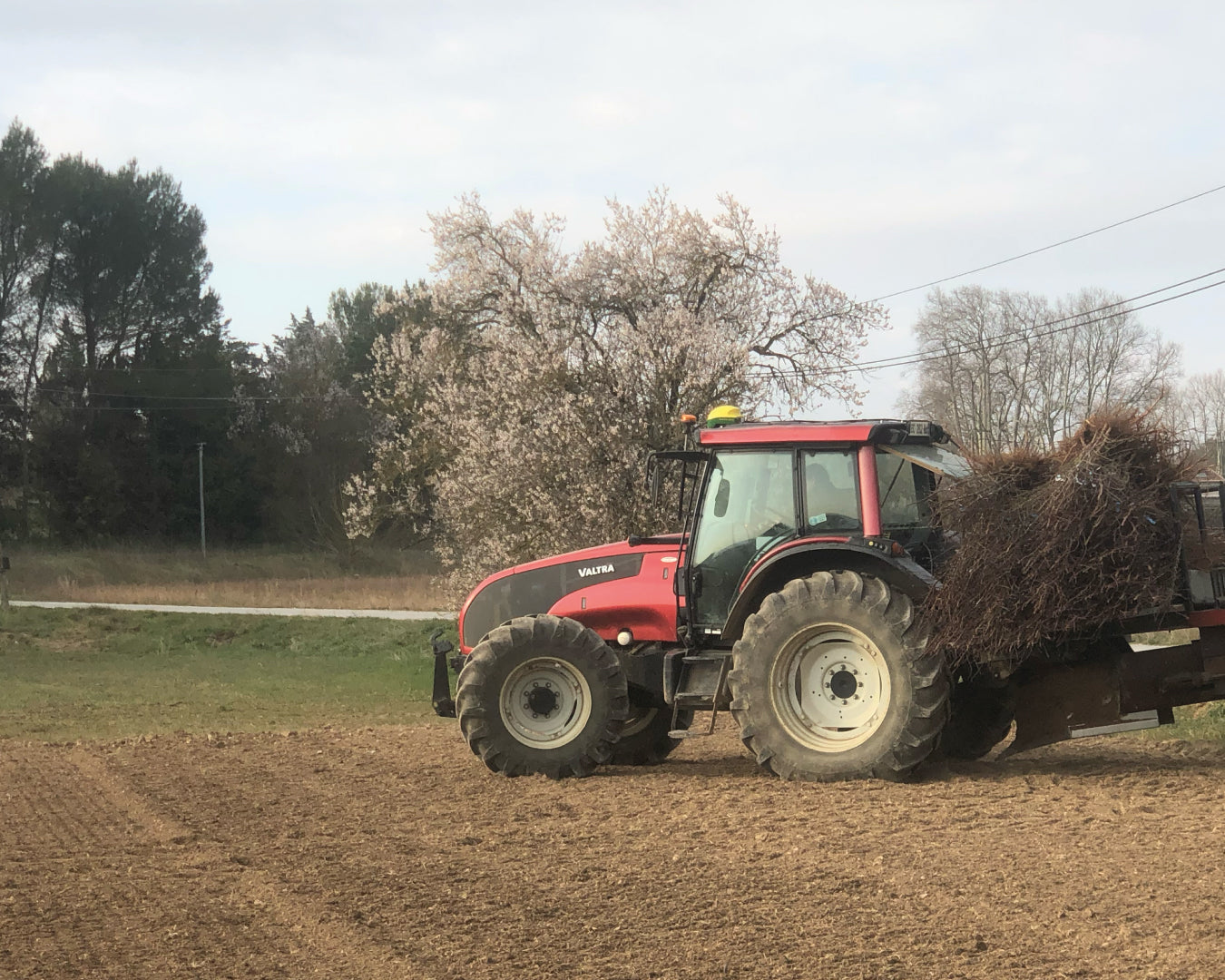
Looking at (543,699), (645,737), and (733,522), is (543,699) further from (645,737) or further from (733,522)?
(733,522)

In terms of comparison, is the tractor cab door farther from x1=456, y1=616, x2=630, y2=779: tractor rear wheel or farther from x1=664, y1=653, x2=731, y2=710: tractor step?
x1=456, y1=616, x2=630, y2=779: tractor rear wheel

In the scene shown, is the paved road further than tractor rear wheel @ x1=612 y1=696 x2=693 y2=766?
Yes

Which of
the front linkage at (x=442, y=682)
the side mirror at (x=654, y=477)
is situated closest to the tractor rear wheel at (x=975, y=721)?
the side mirror at (x=654, y=477)

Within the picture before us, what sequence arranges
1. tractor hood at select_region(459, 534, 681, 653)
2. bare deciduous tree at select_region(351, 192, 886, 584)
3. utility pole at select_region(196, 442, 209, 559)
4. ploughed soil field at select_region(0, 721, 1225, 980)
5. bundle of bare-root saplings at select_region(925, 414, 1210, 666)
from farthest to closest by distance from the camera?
utility pole at select_region(196, 442, 209, 559) → bare deciduous tree at select_region(351, 192, 886, 584) → tractor hood at select_region(459, 534, 681, 653) → bundle of bare-root saplings at select_region(925, 414, 1210, 666) → ploughed soil field at select_region(0, 721, 1225, 980)

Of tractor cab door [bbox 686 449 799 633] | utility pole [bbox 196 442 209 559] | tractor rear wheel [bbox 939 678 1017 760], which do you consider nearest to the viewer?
tractor cab door [bbox 686 449 799 633]

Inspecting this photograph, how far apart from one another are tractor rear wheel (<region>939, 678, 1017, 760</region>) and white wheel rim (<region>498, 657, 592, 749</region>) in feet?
8.93

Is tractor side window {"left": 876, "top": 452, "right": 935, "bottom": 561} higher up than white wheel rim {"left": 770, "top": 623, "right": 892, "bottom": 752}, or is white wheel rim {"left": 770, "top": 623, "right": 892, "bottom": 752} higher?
tractor side window {"left": 876, "top": 452, "right": 935, "bottom": 561}

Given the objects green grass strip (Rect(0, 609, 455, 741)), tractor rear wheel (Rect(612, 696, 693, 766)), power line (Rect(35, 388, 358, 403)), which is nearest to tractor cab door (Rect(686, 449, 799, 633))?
tractor rear wheel (Rect(612, 696, 693, 766))

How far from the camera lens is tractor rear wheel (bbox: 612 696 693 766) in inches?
405

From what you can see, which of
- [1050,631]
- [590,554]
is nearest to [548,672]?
[590,554]

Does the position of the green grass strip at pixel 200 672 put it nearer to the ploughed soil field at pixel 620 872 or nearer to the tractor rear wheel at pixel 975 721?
the ploughed soil field at pixel 620 872

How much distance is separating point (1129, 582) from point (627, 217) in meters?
18.8

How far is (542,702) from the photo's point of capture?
9.57 m

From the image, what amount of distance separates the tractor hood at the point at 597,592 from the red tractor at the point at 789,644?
0.05 ft
